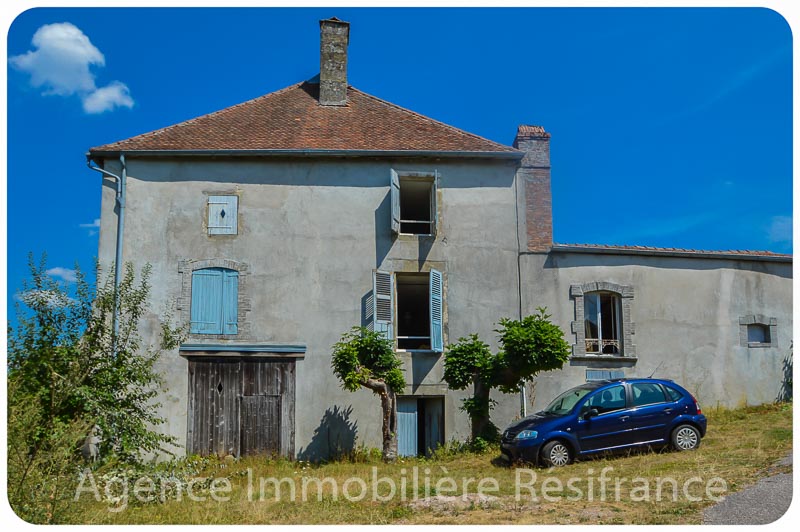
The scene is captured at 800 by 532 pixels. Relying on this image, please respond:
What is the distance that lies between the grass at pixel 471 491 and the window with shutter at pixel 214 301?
2915 mm

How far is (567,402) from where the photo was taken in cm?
1328

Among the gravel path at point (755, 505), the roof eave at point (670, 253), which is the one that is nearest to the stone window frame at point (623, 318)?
the roof eave at point (670, 253)

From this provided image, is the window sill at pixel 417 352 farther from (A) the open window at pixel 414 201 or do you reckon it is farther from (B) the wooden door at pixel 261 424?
(B) the wooden door at pixel 261 424

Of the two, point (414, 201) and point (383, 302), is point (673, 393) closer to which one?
point (383, 302)

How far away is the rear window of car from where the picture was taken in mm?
13258

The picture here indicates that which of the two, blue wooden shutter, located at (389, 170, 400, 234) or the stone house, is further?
blue wooden shutter, located at (389, 170, 400, 234)

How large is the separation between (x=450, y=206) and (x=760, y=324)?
24.9 ft

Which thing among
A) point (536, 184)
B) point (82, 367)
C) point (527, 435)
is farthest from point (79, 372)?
point (536, 184)

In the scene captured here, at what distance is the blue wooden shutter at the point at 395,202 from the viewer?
16.5m

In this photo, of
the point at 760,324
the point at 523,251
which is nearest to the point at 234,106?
the point at 523,251

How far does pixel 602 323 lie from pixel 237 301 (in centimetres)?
810

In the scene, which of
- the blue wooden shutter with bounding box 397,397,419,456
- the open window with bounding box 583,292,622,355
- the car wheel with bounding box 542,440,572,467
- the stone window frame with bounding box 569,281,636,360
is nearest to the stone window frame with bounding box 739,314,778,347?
the stone window frame with bounding box 569,281,636,360

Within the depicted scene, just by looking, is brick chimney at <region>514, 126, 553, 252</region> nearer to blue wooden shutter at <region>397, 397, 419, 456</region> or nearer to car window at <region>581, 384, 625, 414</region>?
blue wooden shutter at <region>397, 397, 419, 456</region>

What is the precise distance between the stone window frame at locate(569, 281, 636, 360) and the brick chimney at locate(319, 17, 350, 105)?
743 cm
